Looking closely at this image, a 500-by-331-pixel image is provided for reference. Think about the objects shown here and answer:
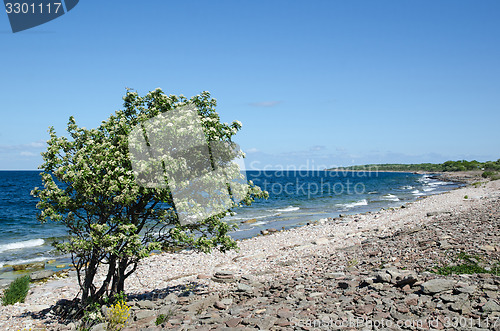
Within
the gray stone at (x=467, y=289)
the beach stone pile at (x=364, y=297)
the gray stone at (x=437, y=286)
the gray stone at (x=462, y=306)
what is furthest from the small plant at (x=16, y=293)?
the gray stone at (x=467, y=289)

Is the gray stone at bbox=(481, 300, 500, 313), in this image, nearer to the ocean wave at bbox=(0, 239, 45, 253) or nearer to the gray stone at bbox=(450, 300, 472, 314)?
the gray stone at bbox=(450, 300, 472, 314)

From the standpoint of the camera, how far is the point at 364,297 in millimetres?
10469

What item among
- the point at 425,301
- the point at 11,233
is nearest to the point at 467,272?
the point at 425,301

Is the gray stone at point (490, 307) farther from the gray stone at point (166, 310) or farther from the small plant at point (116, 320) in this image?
the small plant at point (116, 320)

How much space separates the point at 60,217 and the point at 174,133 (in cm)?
483

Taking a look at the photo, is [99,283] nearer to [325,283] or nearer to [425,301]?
[325,283]

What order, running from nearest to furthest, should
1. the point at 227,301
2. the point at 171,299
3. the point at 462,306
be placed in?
the point at 462,306, the point at 227,301, the point at 171,299

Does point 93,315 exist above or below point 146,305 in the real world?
above

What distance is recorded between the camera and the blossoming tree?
10891 millimetres

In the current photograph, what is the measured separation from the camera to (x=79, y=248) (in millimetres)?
11305

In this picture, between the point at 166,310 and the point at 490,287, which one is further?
the point at 166,310

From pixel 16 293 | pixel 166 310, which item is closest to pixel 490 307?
pixel 166 310

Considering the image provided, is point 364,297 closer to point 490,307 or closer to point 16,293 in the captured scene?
point 490,307

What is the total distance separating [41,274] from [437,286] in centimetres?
2255
